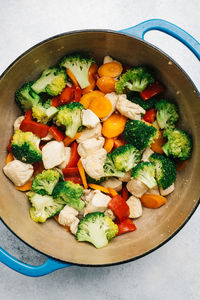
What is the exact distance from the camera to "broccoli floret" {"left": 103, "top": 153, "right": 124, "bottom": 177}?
2.23m

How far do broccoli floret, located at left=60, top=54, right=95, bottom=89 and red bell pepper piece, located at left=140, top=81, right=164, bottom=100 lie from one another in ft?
1.37

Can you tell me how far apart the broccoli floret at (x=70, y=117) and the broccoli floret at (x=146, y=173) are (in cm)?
52

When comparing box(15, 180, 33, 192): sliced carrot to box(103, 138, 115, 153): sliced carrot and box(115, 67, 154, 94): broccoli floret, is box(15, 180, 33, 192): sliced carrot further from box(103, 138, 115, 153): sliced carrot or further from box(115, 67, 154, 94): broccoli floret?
box(115, 67, 154, 94): broccoli floret

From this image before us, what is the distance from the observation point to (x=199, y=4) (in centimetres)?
259

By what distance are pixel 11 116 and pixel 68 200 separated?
2.40 feet

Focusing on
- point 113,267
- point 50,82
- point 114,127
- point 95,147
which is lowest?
point 113,267

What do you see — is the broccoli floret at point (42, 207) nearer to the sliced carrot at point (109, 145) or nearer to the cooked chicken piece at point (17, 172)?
the cooked chicken piece at point (17, 172)

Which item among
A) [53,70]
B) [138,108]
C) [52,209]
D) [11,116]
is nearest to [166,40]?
[138,108]

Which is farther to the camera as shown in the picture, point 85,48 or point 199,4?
point 199,4

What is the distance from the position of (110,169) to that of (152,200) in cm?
38

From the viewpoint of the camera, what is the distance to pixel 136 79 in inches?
87.7

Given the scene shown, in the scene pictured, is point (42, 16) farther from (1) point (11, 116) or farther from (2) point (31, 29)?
(1) point (11, 116)

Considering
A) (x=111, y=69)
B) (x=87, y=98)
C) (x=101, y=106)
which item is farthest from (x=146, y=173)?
(x=111, y=69)

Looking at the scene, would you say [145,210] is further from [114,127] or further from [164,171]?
[114,127]
